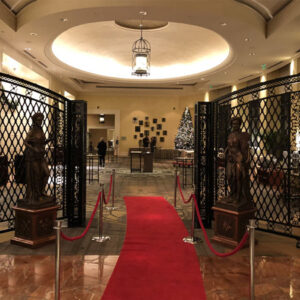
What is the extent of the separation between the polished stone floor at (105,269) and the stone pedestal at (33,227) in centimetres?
10

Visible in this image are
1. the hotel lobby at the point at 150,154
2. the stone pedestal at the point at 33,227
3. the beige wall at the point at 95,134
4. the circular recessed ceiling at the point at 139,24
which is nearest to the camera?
the hotel lobby at the point at 150,154

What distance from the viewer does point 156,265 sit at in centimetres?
372

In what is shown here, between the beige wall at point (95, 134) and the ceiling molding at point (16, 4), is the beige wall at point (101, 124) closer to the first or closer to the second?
the beige wall at point (95, 134)

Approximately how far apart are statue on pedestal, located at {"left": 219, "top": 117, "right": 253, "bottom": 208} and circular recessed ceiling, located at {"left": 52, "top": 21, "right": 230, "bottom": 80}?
6160mm

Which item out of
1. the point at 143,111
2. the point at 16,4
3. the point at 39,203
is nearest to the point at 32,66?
the point at 16,4

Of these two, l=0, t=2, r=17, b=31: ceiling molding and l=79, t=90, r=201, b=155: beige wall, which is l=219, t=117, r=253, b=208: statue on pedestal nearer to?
l=0, t=2, r=17, b=31: ceiling molding

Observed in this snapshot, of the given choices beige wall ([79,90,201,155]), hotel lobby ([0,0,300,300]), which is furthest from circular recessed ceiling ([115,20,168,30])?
beige wall ([79,90,201,155])

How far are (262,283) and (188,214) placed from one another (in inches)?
122

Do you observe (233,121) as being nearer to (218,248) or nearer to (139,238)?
(218,248)

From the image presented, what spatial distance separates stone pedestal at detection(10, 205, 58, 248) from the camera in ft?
14.3

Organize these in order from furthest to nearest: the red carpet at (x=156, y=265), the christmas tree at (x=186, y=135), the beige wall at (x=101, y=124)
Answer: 1. the beige wall at (x=101, y=124)
2. the christmas tree at (x=186, y=135)
3. the red carpet at (x=156, y=265)

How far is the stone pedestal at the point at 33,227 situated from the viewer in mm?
4355

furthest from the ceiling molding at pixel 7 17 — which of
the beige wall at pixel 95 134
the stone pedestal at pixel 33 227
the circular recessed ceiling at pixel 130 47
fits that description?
the beige wall at pixel 95 134

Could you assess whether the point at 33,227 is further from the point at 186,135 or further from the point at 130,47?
the point at 186,135
